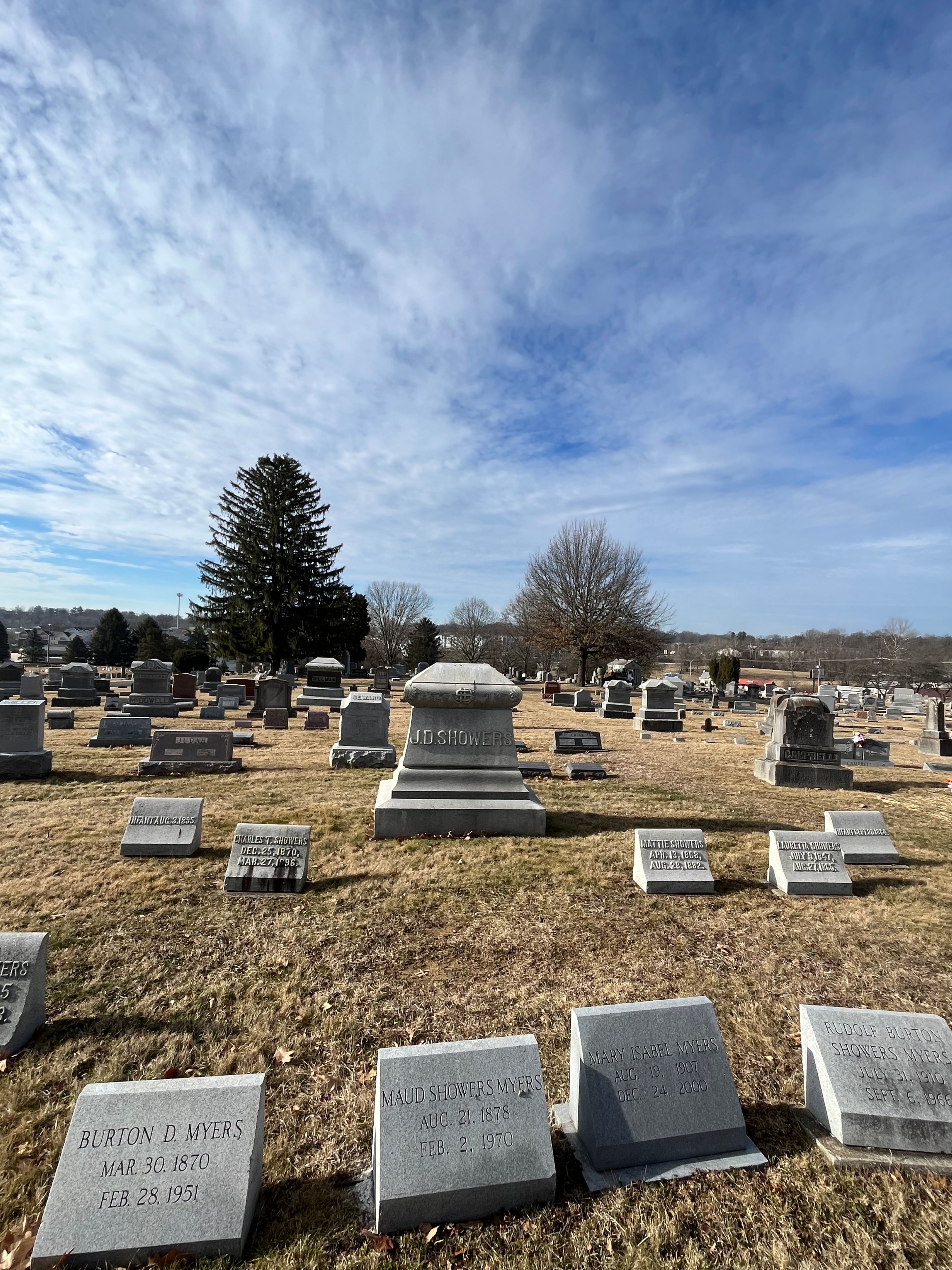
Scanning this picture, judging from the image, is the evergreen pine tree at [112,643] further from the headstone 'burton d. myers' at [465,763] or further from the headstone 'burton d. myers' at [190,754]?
the headstone 'burton d. myers' at [465,763]

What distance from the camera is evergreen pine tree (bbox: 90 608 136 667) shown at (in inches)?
2098

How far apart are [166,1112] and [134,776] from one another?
31.1ft

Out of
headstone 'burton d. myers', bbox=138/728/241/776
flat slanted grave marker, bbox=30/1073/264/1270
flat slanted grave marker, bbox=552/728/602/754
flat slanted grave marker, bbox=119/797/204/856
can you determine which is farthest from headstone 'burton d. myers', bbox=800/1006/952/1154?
flat slanted grave marker, bbox=552/728/602/754

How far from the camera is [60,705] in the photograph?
21.7 m

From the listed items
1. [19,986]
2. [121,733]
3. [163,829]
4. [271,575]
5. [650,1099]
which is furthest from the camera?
[271,575]

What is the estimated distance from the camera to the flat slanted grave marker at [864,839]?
6898 mm

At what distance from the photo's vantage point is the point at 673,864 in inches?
233

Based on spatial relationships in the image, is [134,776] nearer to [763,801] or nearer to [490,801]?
[490,801]

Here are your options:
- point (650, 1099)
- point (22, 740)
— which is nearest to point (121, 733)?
point (22, 740)

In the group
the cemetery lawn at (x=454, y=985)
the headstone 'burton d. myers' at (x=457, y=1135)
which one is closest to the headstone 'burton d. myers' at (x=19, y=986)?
the cemetery lawn at (x=454, y=985)

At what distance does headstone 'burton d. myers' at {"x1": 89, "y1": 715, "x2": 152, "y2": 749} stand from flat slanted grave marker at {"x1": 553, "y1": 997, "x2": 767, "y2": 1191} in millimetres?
12966

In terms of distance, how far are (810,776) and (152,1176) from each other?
38.9ft

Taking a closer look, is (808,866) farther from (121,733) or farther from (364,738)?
(121,733)

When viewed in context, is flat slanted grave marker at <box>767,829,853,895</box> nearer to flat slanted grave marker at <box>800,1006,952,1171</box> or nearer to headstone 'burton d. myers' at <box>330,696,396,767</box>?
flat slanted grave marker at <box>800,1006,952,1171</box>
